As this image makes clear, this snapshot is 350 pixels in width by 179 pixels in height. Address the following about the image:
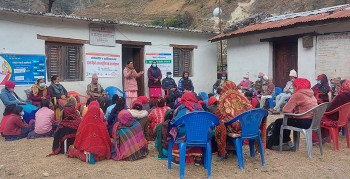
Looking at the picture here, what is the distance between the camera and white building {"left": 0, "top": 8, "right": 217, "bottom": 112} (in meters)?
7.91

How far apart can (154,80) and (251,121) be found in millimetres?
6293

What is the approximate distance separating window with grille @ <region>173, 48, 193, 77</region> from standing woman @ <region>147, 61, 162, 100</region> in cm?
147

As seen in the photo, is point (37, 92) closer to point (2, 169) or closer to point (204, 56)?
point (2, 169)

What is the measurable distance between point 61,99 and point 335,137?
612 cm

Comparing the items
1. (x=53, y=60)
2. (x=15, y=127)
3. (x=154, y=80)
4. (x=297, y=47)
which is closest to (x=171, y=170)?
(x=15, y=127)

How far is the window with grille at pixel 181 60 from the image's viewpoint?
38.2 feet

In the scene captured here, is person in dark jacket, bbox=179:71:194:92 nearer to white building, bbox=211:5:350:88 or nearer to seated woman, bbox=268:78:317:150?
white building, bbox=211:5:350:88

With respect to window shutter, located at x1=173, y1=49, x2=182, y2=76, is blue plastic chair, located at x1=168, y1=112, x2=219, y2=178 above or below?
below

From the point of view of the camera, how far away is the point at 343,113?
5117mm

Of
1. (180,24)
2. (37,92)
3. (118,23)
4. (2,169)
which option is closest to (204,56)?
(118,23)

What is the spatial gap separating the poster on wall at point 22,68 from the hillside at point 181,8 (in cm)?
2240

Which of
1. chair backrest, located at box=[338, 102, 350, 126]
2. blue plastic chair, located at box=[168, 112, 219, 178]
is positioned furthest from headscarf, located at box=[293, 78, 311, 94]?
blue plastic chair, located at box=[168, 112, 219, 178]

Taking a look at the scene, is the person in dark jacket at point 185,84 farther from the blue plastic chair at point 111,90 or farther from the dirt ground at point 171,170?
the dirt ground at point 171,170

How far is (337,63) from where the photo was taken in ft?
27.6
